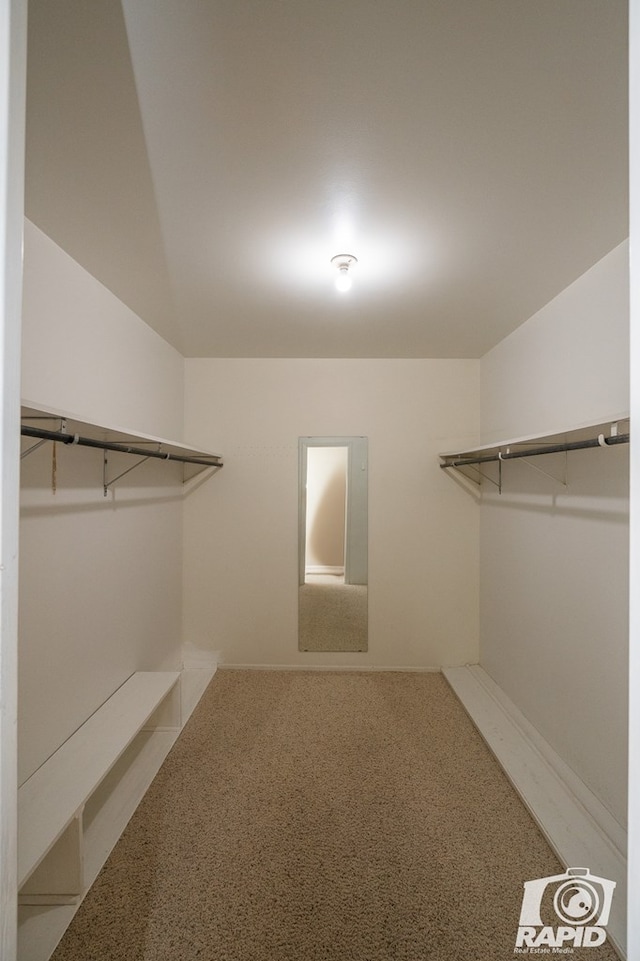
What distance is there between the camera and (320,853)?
1.73 metres

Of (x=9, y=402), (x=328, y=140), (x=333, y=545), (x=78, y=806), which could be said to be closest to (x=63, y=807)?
(x=78, y=806)

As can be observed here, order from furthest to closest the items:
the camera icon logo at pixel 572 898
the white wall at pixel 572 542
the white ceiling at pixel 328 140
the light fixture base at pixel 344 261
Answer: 1. the light fixture base at pixel 344 261
2. the white wall at pixel 572 542
3. the camera icon logo at pixel 572 898
4. the white ceiling at pixel 328 140

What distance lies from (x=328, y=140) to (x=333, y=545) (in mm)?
2697

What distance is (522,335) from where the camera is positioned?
2.68 m

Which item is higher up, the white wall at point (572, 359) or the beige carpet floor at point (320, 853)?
the white wall at point (572, 359)

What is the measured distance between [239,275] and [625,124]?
147 centimetres

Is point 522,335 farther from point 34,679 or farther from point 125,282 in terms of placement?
point 34,679

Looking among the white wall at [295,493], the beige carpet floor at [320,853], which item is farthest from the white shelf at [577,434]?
the beige carpet floor at [320,853]

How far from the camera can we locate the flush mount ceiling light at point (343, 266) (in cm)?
188

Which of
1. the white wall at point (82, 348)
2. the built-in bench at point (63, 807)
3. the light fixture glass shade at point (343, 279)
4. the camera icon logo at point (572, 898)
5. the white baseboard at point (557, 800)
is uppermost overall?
the light fixture glass shade at point (343, 279)

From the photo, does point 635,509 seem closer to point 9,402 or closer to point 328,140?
point 9,402

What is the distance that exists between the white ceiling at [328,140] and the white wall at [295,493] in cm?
134

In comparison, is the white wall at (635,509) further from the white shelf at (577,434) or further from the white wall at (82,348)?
the white wall at (82,348)

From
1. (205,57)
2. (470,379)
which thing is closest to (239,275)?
(205,57)
